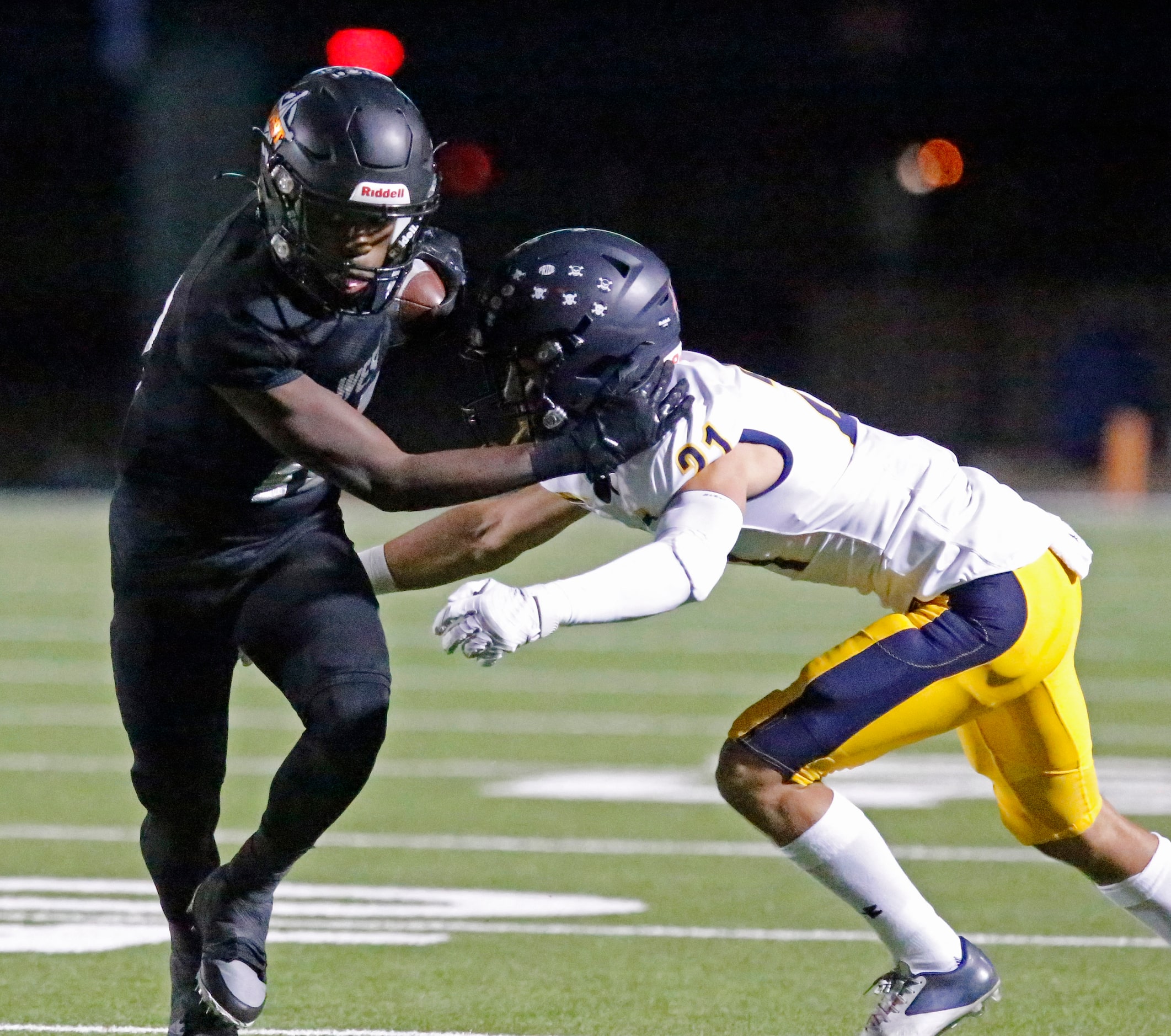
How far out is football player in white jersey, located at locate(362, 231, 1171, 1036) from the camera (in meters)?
3.30

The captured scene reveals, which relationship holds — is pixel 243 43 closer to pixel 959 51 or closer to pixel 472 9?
pixel 472 9

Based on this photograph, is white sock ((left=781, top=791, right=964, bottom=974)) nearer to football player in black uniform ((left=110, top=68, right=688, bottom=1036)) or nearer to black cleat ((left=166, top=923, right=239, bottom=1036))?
football player in black uniform ((left=110, top=68, right=688, bottom=1036))

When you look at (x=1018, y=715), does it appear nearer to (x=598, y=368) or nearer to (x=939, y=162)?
(x=598, y=368)

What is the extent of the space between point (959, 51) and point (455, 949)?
1828cm

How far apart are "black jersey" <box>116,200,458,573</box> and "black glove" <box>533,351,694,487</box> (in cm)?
41

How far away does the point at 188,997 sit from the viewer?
11.5 ft

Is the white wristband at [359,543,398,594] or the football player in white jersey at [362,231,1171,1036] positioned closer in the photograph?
the football player in white jersey at [362,231,1171,1036]

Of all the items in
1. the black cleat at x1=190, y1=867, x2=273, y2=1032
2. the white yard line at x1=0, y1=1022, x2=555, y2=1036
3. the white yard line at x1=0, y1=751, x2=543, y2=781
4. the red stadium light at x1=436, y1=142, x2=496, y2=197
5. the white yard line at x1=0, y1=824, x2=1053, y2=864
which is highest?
the black cleat at x1=190, y1=867, x2=273, y2=1032

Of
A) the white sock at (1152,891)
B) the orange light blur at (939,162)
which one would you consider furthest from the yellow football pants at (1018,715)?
the orange light blur at (939,162)

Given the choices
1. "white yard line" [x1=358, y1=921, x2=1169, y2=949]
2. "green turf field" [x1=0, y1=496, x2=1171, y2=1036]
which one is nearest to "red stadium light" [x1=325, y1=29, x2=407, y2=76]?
"green turf field" [x1=0, y1=496, x2=1171, y2=1036]

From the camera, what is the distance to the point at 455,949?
4461 millimetres

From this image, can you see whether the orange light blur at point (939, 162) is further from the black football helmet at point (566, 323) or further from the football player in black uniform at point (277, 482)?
the black football helmet at point (566, 323)

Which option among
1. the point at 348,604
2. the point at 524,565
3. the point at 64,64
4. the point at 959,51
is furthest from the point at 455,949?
the point at 64,64

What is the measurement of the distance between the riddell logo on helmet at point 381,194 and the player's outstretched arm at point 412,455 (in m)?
0.31
